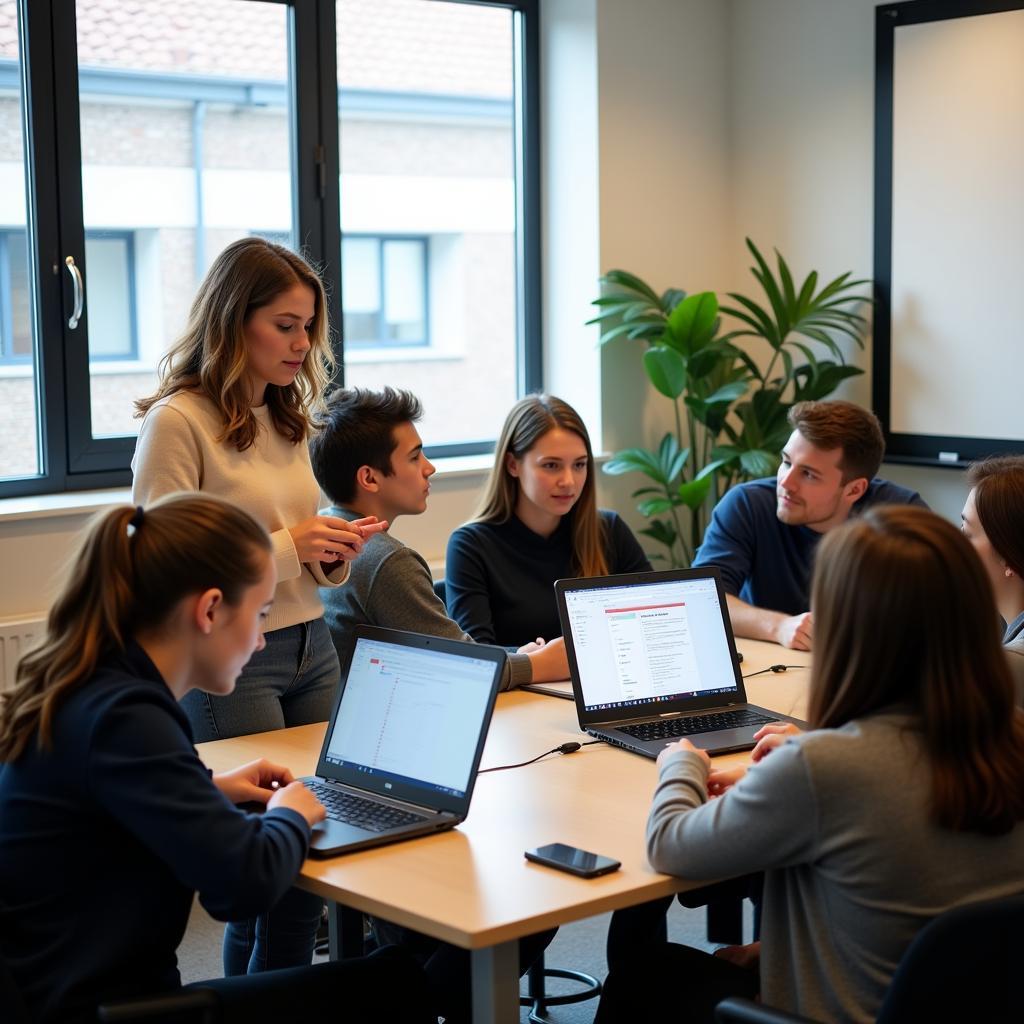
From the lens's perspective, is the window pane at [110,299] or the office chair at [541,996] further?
the window pane at [110,299]

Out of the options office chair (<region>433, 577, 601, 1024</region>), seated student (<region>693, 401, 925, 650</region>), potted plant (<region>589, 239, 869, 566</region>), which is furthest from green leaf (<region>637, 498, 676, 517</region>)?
office chair (<region>433, 577, 601, 1024</region>)

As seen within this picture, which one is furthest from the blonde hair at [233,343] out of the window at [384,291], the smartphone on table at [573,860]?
the window at [384,291]

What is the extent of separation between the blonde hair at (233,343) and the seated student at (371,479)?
4.7 inches

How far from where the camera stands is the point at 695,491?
456cm

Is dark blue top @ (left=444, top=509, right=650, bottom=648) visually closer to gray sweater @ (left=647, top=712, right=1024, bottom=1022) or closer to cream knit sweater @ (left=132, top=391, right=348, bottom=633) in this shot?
cream knit sweater @ (left=132, top=391, right=348, bottom=633)

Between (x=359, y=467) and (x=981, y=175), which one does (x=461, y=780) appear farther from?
(x=981, y=175)

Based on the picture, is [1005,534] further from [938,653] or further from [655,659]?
[938,653]

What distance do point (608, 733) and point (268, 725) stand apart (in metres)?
0.60

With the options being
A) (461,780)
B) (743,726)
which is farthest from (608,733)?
(461,780)

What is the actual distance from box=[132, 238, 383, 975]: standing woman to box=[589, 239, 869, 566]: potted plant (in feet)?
7.04

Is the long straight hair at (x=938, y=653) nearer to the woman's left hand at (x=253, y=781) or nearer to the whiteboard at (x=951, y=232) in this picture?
the woman's left hand at (x=253, y=781)

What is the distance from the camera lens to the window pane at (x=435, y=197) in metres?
4.66

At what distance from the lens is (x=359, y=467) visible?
274 centimetres

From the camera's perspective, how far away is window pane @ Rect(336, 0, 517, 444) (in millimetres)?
4656
